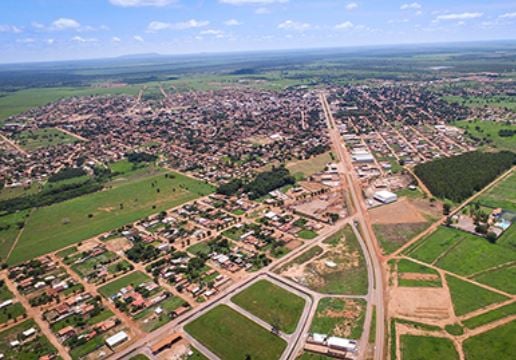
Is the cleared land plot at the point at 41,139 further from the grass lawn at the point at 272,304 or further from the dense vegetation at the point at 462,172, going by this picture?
the dense vegetation at the point at 462,172

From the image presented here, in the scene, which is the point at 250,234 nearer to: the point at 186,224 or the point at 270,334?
the point at 186,224

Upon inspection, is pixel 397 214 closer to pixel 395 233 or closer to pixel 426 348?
pixel 395 233

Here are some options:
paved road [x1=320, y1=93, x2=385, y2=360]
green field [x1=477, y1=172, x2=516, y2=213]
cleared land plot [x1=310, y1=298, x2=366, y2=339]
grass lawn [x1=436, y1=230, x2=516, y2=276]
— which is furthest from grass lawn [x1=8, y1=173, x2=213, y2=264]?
green field [x1=477, y1=172, x2=516, y2=213]

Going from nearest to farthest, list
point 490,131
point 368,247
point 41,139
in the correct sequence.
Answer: point 368,247, point 490,131, point 41,139

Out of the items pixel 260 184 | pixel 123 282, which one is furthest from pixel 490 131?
Result: pixel 123 282

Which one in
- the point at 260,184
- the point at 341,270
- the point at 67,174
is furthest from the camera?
the point at 67,174

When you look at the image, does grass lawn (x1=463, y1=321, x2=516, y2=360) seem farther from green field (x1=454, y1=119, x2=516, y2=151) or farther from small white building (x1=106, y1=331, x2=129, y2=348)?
green field (x1=454, y1=119, x2=516, y2=151)

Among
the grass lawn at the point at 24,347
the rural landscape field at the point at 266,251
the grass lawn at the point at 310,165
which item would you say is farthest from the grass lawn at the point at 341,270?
the grass lawn at the point at 310,165

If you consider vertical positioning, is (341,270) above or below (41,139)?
below

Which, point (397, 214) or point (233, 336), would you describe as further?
point (397, 214)
